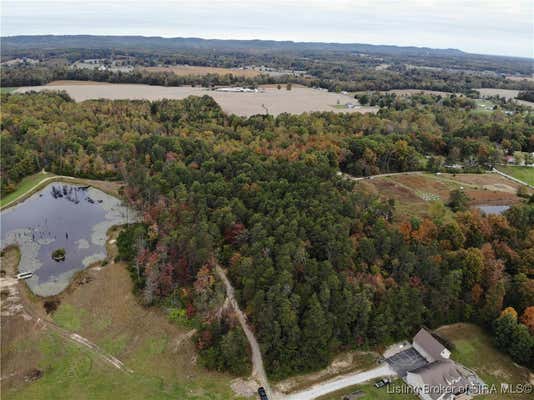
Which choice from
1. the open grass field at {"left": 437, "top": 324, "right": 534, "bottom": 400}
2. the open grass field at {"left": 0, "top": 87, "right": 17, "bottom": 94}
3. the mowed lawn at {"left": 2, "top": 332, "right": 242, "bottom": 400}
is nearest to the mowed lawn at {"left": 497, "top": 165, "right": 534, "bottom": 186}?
the open grass field at {"left": 437, "top": 324, "right": 534, "bottom": 400}

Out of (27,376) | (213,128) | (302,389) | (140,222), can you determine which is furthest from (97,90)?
(302,389)

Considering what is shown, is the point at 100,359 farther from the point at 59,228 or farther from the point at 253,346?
the point at 59,228

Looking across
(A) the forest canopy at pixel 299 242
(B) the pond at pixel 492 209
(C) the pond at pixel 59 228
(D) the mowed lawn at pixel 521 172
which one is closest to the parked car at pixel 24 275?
(C) the pond at pixel 59 228

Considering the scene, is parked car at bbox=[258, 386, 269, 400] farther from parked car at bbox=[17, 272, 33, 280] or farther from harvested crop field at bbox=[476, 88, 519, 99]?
harvested crop field at bbox=[476, 88, 519, 99]

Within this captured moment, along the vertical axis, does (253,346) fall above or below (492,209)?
below

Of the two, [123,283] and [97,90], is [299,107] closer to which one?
[97,90]

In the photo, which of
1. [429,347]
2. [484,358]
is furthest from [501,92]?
[429,347]
